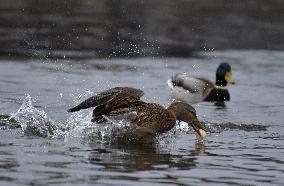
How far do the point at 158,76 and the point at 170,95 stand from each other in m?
1.57

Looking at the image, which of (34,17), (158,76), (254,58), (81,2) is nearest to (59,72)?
(158,76)

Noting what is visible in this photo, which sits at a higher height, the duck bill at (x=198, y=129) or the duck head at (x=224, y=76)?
the duck head at (x=224, y=76)

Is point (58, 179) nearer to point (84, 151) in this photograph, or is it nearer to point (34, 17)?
point (84, 151)

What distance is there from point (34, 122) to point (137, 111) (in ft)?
→ 3.77

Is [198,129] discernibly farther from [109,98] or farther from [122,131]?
[109,98]

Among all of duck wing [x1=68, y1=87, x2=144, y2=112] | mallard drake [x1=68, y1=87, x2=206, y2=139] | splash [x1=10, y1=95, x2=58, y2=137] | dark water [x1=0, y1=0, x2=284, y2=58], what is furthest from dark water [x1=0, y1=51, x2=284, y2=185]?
dark water [x1=0, y1=0, x2=284, y2=58]

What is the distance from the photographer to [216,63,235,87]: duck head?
1677cm

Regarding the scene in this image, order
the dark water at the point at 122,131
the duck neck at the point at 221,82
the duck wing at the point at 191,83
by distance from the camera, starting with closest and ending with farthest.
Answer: the dark water at the point at 122,131
the duck wing at the point at 191,83
the duck neck at the point at 221,82

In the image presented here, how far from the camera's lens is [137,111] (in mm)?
11266

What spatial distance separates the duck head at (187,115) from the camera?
11206 millimetres

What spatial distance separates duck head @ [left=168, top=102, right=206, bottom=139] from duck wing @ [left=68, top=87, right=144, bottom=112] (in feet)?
1.63

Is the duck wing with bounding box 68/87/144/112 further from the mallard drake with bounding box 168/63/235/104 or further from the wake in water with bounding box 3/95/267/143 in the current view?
the mallard drake with bounding box 168/63/235/104

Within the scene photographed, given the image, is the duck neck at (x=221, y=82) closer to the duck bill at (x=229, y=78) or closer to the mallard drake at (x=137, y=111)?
the duck bill at (x=229, y=78)

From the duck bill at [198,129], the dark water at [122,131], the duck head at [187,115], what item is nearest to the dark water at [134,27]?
the dark water at [122,131]
